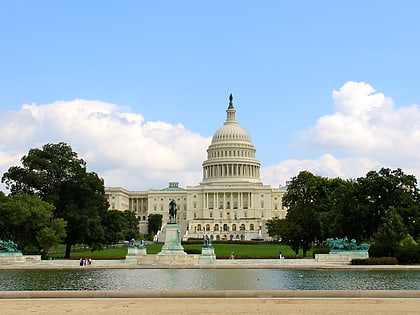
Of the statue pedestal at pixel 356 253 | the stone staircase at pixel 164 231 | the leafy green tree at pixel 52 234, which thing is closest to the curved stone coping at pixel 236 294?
the statue pedestal at pixel 356 253

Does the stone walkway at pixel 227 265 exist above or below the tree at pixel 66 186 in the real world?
below

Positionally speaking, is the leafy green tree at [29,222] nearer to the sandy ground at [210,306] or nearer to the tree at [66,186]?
the tree at [66,186]

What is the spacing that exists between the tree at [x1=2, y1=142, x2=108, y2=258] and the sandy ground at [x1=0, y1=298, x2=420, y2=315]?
43441 millimetres

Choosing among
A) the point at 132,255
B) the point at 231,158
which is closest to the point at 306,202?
the point at 132,255

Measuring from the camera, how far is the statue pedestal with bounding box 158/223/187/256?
49969 mm

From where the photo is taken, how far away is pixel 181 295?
2058 centimetres

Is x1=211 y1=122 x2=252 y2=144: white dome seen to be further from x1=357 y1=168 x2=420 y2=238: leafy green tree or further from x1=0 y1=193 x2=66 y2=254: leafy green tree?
x1=0 y1=193 x2=66 y2=254: leafy green tree

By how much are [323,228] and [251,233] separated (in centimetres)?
8000

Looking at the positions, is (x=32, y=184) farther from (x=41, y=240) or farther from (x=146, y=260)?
(x=146, y=260)

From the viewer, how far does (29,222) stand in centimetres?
5666

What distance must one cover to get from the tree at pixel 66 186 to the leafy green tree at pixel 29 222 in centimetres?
405

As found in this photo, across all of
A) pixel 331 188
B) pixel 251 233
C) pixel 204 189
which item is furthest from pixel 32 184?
pixel 204 189

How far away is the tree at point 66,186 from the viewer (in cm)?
6281

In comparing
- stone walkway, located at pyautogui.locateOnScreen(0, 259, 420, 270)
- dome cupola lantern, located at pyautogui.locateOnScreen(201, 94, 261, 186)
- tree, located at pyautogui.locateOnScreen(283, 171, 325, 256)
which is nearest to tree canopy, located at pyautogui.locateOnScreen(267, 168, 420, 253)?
tree, located at pyautogui.locateOnScreen(283, 171, 325, 256)
